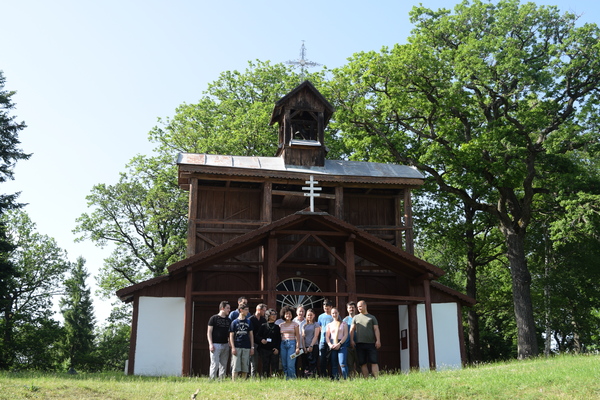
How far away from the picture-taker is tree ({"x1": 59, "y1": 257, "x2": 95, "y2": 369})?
41.1 m

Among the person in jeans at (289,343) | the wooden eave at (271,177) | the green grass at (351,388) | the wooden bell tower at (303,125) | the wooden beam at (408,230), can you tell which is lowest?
the green grass at (351,388)

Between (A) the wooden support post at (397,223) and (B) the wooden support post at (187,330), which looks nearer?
(B) the wooden support post at (187,330)

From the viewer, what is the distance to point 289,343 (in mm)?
13281

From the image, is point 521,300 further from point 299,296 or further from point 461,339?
point 299,296

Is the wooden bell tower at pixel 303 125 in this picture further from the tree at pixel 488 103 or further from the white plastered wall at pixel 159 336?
the white plastered wall at pixel 159 336

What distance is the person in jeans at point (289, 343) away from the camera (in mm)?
13148

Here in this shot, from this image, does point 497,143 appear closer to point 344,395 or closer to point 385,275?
point 385,275

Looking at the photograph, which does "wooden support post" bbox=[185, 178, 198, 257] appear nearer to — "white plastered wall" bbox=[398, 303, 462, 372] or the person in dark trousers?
the person in dark trousers

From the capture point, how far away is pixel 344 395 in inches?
400

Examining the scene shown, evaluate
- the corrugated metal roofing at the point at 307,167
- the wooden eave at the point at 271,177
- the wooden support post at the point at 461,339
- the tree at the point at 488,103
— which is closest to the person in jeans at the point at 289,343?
the wooden eave at the point at 271,177

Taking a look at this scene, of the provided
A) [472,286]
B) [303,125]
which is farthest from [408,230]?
[472,286]

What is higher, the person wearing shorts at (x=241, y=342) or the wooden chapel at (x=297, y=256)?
the wooden chapel at (x=297, y=256)

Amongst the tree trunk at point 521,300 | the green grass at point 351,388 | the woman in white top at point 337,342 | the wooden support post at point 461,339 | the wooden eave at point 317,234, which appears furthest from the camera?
the tree trunk at point 521,300

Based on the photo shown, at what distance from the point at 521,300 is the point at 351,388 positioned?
14.1 metres
